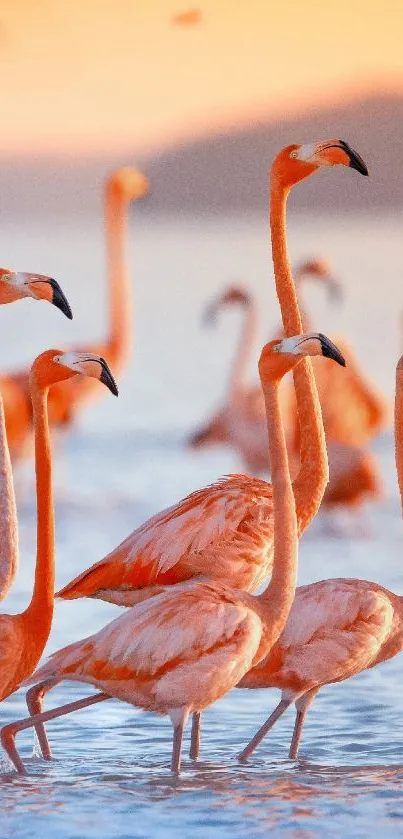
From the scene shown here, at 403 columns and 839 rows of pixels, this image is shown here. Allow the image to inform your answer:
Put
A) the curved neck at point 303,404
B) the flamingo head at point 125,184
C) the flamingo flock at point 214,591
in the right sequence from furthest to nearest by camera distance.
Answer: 1. the flamingo head at point 125,184
2. the curved neck at point 303,404
3. the flamingo flock at point 214,591

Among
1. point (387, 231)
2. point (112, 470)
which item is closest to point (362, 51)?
point (387, 231)

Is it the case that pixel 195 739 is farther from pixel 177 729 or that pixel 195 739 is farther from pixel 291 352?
pixel 291 352

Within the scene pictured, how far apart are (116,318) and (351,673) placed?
7.00 m

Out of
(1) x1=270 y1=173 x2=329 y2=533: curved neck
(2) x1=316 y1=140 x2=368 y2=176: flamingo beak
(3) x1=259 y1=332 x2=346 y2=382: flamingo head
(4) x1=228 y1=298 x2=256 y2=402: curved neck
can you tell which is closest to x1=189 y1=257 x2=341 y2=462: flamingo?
(4) x1=228 y1=298 x2=256 y2=402: curved neck

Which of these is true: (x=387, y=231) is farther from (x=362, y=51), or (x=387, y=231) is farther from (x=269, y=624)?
(x=269, y=624)

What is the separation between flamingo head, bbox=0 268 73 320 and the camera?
206 inches

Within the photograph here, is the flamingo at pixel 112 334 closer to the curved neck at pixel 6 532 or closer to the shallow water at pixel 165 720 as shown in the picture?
the shallow water at pixel 165 720

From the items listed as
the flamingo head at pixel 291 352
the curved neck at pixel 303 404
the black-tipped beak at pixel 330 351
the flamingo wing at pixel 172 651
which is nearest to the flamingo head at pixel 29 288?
the flamingo head at pixel 291 352

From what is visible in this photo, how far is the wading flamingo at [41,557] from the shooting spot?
5.16 metres

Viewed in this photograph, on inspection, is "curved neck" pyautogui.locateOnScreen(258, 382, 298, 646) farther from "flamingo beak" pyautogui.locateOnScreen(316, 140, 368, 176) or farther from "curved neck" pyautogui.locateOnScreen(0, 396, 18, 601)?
"flamingo beak" pyautogui.locateOnScreen(316, 140, 368, 176)

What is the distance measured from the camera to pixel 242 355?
38.1ft

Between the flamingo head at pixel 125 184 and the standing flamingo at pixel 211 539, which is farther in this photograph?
the flamingo head at pixel 125 184

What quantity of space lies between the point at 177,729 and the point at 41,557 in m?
0.73

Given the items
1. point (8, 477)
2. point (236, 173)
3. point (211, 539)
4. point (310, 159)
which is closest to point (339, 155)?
point (310, 159)
